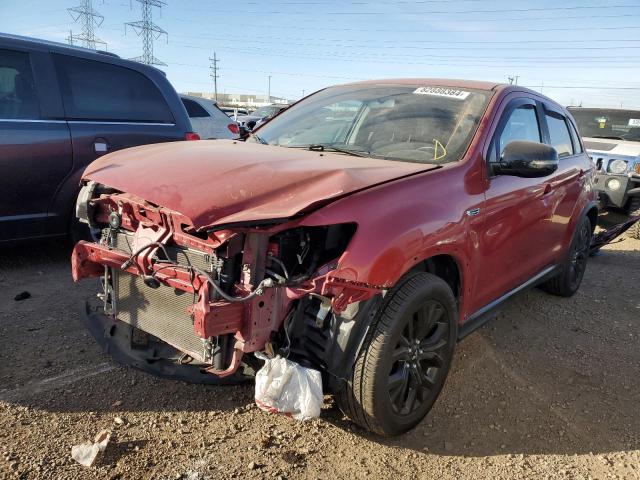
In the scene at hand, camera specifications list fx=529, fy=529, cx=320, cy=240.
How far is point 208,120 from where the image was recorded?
8969 millimetres

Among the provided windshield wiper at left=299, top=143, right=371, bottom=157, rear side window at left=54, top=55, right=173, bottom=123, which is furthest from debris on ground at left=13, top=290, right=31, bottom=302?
windshield wiper at left=299, top=143, right=371, bottom=157

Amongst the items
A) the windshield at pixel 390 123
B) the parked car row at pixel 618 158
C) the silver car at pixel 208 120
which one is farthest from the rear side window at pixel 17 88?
the parked car row at pixel 618 158

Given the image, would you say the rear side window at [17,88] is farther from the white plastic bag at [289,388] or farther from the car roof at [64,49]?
the white plastic bag at [289,388]

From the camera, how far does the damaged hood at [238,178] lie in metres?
2.17

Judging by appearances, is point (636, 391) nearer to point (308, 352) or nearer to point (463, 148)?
point (463, 148)

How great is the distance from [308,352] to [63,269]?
3373 mm

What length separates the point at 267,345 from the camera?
2.39m

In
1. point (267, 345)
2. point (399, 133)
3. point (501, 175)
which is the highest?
point (399, 133)

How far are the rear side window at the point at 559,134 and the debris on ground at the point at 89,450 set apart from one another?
12.7 feet

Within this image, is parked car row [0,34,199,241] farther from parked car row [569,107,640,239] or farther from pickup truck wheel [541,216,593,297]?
parked car row [569,107,640,239]

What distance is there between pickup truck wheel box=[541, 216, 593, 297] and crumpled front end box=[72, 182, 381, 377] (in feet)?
10.4

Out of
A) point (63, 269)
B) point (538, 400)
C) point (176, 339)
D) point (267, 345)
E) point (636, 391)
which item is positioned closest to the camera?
point (267, 345)

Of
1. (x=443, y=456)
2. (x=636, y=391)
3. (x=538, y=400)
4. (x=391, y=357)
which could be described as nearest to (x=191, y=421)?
(x=391, y=357)

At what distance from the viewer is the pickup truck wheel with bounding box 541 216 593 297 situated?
485cm
